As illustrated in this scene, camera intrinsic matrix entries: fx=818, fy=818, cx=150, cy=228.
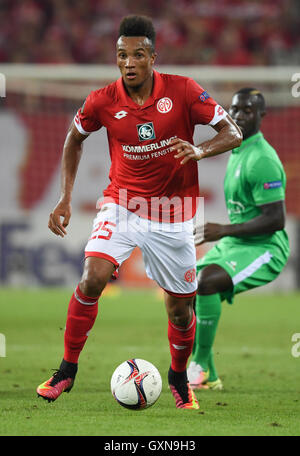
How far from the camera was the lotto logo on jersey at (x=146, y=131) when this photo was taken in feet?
16.8

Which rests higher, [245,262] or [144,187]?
[144,187]

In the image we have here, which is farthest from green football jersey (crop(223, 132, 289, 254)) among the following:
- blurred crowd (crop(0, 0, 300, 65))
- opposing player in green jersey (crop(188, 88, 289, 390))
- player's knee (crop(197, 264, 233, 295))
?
blurred crowd (crop(0, 0, 300, 65))

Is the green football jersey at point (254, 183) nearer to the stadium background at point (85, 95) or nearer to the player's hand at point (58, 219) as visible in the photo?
the player's hand at point (58, 219)

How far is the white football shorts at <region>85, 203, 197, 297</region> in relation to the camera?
17.1 ft

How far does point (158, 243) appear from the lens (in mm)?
5238

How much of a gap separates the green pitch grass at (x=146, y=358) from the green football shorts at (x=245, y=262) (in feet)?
2.61

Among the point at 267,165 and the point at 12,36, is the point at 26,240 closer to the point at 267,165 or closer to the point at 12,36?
the point at 12,36

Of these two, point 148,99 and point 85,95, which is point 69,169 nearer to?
point 148,99

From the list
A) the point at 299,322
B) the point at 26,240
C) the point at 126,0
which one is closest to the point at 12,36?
the point at 126,0

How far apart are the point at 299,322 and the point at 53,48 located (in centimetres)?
962

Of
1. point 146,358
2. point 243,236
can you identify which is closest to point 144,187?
point 243,236

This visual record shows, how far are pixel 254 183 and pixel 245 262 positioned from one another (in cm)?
64

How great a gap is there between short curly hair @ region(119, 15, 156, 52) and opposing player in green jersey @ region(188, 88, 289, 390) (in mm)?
1745

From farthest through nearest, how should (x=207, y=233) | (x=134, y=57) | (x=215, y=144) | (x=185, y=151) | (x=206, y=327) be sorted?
1. (x=206, y=327)
2. (x=207, y=233)
3. (x=134, y=57)
4. (x=215, y=144)
5. (x=185, y=151)
